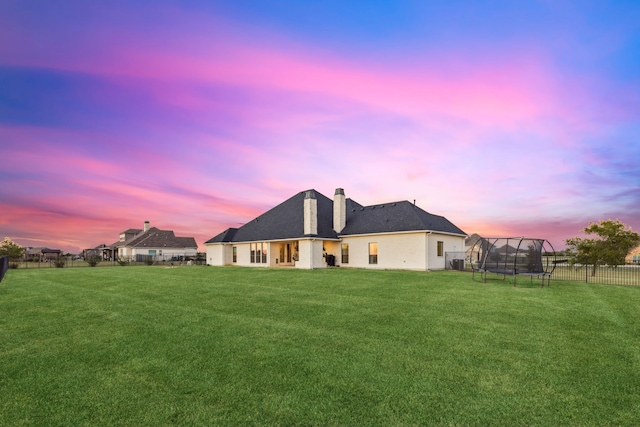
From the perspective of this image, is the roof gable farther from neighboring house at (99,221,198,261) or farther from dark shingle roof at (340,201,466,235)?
neighboring house at (99,221,198,261)

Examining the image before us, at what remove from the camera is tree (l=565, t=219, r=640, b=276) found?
93.7ft

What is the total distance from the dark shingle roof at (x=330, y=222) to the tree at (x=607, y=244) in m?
11.0

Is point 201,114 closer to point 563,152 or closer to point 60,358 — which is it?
point 60,358

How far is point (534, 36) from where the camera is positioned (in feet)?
47.3

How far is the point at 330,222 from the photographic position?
108ft

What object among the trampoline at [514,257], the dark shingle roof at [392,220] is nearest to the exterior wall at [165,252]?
the dark shingle roof at [392,220]

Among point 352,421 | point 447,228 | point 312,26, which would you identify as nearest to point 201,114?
point 312,26

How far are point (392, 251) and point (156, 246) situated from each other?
49266 millimetres

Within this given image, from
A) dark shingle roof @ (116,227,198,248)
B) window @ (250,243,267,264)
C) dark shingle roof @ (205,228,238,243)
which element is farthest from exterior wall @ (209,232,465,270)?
dark shingle roof @ (116,227,198,248)

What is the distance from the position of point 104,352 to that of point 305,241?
2344cm

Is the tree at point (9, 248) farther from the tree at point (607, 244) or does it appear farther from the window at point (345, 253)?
the tree at point (607, 244)

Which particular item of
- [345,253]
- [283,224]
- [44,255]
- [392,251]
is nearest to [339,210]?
[345,253]

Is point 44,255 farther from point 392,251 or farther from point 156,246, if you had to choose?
point 392,251

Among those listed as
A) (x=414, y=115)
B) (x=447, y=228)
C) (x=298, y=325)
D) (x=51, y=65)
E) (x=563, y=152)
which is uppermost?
(x=51, y=65)
